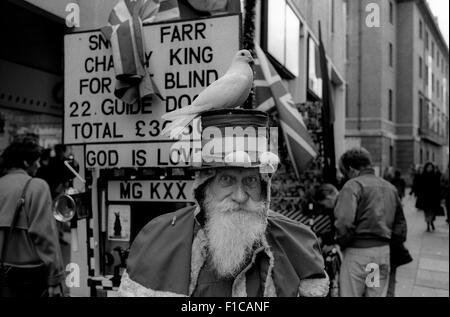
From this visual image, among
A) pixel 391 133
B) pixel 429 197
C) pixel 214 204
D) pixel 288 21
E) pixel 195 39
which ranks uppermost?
pixel 288 21

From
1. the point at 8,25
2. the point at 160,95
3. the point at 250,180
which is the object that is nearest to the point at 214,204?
the point at 250,180

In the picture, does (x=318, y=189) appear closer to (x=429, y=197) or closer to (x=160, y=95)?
(x=160, y=95)

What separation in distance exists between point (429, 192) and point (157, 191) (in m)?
8.61

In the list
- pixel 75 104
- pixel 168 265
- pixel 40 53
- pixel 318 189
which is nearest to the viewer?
pixel 168 265

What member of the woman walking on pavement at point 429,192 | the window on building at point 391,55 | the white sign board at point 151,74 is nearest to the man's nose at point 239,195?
the white sign board at point 151,74

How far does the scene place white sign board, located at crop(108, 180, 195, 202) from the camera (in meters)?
2.74

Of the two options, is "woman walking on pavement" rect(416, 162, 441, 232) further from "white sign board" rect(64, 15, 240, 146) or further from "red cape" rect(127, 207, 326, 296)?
"red cape" rect(127, 207, 326, 296)

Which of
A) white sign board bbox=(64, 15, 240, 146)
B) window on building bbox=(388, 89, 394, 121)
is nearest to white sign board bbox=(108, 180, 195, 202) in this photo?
white sign board bbox=(64, 15, 240, 146)

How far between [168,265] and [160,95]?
0.96 metres

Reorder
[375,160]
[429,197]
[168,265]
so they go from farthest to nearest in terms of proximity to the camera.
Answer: [429,197] < [375,160] < [168,265]

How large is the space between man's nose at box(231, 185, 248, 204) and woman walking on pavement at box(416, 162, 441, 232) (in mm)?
8711

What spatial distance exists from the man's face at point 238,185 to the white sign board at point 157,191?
38.9 inches

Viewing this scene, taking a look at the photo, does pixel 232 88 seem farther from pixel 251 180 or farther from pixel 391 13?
pixel 391 13

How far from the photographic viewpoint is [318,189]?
13.8ft
